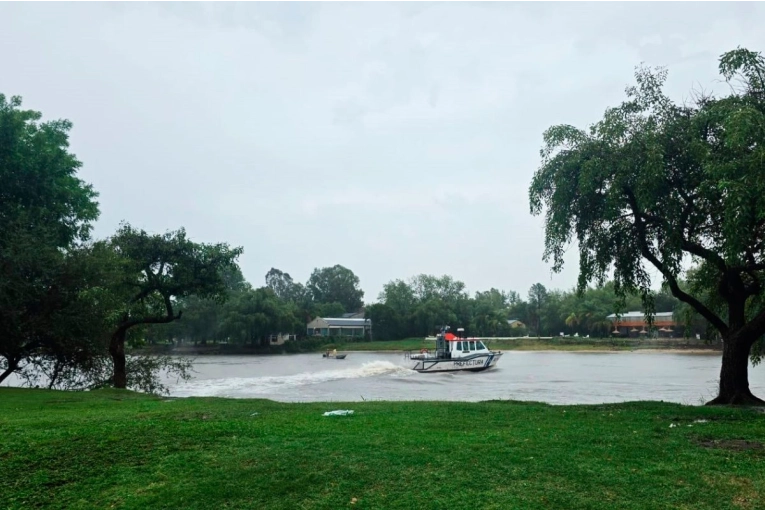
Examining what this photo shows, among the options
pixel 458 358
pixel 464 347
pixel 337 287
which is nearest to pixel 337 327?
pixel 337 287

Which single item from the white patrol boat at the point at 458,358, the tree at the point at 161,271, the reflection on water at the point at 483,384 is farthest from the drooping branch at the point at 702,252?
the white patrol boat at the point at 458,358

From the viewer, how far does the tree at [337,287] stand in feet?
428

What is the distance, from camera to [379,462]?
716cm

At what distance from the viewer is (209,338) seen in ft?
259

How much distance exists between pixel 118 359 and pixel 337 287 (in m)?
108

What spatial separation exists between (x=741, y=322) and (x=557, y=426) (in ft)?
25.0

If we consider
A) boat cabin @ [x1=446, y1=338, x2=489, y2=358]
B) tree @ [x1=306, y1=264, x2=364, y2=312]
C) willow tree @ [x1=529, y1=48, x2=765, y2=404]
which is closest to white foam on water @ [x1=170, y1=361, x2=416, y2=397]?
boat cabin @ [x1=446, y1=338, x2=489, y2=358]

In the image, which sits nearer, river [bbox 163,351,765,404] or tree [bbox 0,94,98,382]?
tree [bbox 0,94,98,382]

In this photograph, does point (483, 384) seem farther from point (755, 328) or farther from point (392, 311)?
point (392, 311)

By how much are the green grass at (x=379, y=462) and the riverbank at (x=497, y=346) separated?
62.8 m

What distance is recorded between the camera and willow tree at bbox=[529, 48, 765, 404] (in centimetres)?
1212

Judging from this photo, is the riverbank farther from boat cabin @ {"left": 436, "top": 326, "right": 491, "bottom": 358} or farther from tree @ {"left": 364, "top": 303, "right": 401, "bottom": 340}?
boat cabin @ {"left": 436, "top": 326, "right": 491, "bottom": 358}

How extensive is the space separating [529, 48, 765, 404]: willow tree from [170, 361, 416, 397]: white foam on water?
64.1 ft

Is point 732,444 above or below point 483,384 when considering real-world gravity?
above
